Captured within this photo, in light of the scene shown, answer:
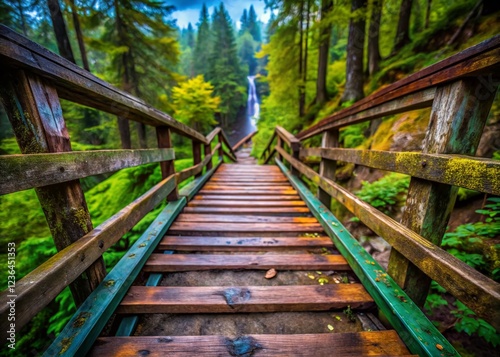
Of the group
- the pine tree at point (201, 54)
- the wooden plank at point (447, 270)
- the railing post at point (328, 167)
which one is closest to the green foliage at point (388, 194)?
the railing post at point (328, 167)

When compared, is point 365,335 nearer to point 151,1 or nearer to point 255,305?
point 255,305

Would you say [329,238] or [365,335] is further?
[329,238]

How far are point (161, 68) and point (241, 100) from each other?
20698 millimetres

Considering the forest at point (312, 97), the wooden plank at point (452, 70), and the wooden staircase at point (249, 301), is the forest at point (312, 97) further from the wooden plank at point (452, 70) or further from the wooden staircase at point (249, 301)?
the wooden plank at point (452, 70)

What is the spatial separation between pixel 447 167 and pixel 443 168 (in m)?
0.02

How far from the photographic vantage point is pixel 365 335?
1.04m

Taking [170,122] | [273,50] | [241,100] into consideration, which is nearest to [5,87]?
[170,122]

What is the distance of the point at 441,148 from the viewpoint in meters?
0.97

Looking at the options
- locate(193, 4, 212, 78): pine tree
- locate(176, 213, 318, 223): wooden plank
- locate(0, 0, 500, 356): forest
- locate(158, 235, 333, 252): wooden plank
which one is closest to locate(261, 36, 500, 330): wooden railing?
locate(158, 235, 333, 252): wooden plank

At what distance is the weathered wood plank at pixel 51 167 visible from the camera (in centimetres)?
69

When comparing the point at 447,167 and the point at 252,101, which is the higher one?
the point at 252,101

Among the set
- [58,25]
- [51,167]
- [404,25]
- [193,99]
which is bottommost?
[51,167]

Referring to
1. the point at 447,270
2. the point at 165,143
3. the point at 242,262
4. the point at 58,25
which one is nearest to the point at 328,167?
the point at 242,262

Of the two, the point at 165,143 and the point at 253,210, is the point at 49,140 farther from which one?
the point at 253,210
